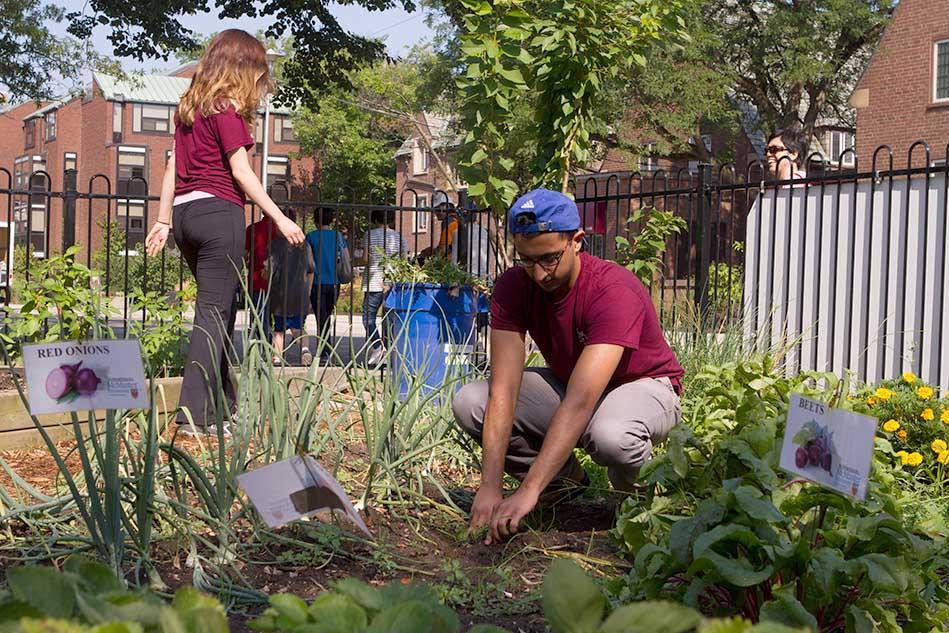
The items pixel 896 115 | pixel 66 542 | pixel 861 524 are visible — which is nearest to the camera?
pixel 861 524

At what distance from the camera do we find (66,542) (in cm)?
292

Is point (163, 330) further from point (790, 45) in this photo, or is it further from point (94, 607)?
point (790, 45)

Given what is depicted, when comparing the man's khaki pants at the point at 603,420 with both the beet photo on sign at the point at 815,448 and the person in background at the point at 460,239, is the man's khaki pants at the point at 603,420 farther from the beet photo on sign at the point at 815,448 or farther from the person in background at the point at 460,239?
the person in background at the point at 460,239

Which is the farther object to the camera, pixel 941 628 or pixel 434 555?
pixel 434 555

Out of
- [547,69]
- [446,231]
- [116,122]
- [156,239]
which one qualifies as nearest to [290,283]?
[446,231]

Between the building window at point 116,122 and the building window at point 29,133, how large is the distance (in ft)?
36.5

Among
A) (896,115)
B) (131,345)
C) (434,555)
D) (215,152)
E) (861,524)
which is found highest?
(896,115)

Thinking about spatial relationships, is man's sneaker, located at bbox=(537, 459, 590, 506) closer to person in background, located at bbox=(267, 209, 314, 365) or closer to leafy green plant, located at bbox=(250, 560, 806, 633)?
leafy green plant, located at bbox=(250, 560, 806, 633)

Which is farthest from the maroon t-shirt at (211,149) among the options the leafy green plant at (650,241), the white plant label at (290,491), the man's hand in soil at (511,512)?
the white plant label at (290,491)

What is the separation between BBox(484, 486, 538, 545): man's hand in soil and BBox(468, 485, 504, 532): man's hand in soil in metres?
0.07

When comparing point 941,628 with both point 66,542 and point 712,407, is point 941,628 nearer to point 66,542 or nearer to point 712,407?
point 712,407

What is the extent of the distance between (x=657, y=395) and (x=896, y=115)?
84.1ft

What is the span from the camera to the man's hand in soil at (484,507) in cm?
318

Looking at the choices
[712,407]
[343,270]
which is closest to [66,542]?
[712,407]
